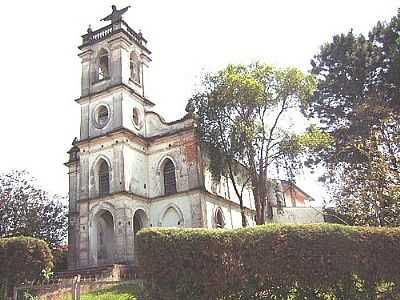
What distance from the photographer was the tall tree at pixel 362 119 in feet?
61.4

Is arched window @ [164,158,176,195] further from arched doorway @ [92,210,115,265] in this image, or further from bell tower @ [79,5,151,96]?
bell tower @ [79,5,151,96]

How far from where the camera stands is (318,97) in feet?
93.9

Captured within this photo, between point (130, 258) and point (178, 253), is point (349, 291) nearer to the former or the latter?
point (178, 253)

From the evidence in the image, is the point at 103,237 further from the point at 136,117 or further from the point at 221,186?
the point at 221,186

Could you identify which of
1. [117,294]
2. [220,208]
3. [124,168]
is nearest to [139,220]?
[124,168]

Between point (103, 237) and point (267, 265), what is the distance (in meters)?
19.0

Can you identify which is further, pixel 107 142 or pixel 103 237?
pixel 103 237

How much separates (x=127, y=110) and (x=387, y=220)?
17208 millimetres

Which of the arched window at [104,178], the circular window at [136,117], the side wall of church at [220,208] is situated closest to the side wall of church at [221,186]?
the side wall of church at [220,208]

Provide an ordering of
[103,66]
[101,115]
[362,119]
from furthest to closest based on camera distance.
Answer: [103,66] → [101,115] → [362,119]

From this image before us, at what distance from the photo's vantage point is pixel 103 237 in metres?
28.1

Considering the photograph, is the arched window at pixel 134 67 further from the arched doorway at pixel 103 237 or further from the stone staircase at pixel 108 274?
the stone staircase at pixel 108 274

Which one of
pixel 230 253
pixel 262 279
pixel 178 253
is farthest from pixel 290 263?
pixel 178 253

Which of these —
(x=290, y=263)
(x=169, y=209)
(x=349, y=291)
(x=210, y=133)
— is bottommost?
(x=349, y=291)
